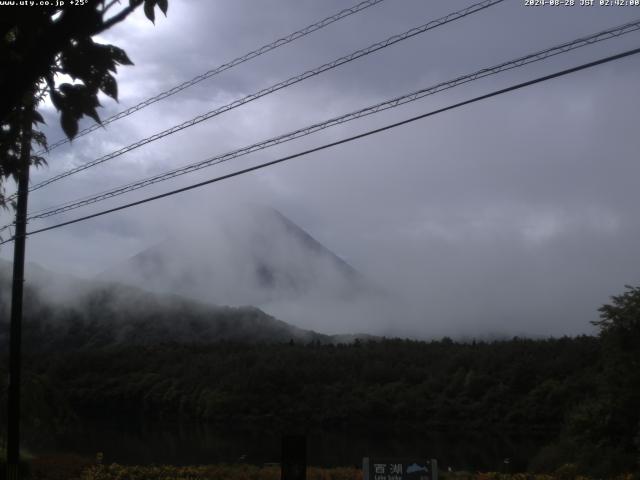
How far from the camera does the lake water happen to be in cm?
3919

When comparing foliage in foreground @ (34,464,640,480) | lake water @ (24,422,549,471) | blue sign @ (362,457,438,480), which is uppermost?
blue sign @ (362,457,438,480)

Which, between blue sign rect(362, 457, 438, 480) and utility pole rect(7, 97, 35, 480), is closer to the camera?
blue sign rect(362, 457, 438, 480)

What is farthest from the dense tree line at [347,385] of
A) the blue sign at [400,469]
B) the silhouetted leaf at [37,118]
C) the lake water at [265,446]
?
the silhouetted leaf at [37,118]

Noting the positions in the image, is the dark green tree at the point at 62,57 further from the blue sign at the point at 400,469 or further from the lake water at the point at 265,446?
the lake water at the point at 265,446

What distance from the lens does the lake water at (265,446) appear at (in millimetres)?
39188

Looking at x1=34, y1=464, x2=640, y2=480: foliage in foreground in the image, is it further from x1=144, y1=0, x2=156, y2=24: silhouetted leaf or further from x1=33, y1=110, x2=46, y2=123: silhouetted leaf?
x1=144, y1=0, x2=156, y2=24: silhouetted leaf

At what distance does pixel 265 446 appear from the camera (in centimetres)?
5338

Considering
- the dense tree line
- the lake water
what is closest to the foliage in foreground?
the lake water

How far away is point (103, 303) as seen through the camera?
170625 mm

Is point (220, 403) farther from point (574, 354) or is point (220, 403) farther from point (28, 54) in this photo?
point (28, 54)

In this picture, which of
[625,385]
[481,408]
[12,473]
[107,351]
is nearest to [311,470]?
[12,473]

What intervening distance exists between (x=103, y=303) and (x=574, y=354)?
121325mm

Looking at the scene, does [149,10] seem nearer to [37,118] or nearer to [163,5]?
[163,5]

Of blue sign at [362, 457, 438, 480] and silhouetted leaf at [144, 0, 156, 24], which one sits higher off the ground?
A: silhouetted leaf at [144, 0, 156, 24]
